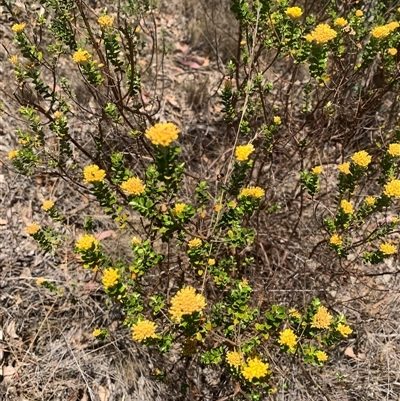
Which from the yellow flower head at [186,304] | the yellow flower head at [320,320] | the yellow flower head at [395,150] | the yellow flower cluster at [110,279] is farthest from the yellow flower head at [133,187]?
the yellow flower head at [395,150]

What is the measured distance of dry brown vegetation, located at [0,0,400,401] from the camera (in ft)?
7.83

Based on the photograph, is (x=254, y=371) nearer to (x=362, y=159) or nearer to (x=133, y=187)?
(x=133, y=187)

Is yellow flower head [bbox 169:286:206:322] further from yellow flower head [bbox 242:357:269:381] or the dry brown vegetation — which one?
the dry brown vegetation

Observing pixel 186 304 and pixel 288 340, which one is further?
pixel 288 340

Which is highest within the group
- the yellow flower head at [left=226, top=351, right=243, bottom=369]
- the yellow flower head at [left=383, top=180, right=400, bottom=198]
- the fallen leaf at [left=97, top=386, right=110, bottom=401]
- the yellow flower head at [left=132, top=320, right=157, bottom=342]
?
the yellow flower head at [left=383, top=180, right=400, bottom=198]

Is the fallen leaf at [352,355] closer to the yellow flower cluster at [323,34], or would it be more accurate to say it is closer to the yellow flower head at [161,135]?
the yellow flower cluster at [323,34]

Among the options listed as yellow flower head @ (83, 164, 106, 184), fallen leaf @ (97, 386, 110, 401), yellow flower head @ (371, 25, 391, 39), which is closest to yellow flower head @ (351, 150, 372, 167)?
yellow flower head @ (371, 25, 391, 39)

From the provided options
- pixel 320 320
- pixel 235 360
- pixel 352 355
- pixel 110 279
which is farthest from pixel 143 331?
pixel 352 355

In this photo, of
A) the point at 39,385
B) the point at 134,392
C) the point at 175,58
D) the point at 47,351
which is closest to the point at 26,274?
the point at 47,351

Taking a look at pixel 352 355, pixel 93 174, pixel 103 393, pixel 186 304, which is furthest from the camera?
pixel 352 355

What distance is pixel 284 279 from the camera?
106 inches

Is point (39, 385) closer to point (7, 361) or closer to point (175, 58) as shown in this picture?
point (7, 361)

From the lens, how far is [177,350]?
252 cm

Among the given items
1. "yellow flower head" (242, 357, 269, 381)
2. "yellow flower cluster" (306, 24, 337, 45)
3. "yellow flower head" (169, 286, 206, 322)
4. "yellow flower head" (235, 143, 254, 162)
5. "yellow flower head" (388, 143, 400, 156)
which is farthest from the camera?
"yellow flower head" (388, 143, 400, 156)
